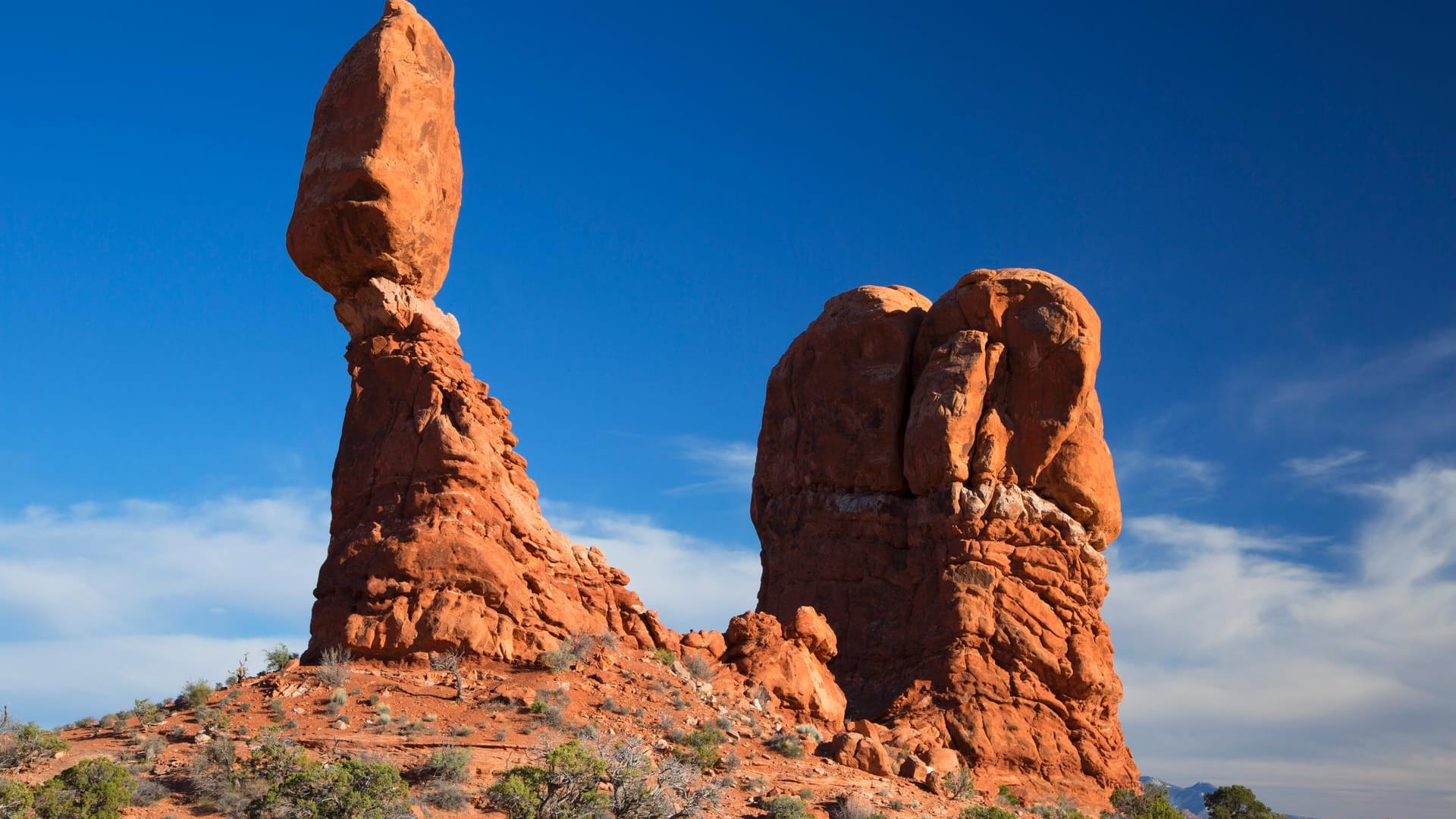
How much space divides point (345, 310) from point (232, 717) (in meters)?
9.10

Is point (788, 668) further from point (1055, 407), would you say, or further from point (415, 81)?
point (415, 81)

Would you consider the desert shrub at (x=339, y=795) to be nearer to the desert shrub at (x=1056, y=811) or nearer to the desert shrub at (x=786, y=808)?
the desert shrub at (x=786, y=808)

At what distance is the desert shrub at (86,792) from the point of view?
18.3m

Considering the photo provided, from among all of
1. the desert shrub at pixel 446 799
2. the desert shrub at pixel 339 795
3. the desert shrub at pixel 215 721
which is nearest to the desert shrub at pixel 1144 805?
the desert shrub at pixel 446 799

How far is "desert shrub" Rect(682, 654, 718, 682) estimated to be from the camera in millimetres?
26922

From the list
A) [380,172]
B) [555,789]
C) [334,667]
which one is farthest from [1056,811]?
[380,172]

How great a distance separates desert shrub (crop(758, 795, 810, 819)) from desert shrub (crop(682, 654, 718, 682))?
5.38 metres

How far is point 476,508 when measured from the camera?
26125mm

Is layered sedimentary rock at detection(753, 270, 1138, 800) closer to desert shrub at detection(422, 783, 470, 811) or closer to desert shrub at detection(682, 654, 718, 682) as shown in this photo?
desert shrub at detection(682, 654, 718, 682)

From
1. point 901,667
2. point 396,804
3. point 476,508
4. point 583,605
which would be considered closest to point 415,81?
point 476,508

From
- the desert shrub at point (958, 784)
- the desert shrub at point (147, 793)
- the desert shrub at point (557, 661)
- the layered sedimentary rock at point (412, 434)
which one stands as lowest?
the desert shrub at point (147, 793)

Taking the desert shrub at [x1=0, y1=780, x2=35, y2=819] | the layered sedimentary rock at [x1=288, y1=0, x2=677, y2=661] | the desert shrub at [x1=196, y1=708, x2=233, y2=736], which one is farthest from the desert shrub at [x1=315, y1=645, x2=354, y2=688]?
the desert shrub at [x1=0, y1=780, x2=35, y2=819]

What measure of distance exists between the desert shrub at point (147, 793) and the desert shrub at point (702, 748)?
25.6 feet

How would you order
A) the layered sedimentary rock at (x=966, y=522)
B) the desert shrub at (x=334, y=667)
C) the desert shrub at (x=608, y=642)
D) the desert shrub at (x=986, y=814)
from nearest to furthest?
the desert shrub at (x=986, y=814)
the desert shrub at (x=334, y=667)
the desert shrub at (x=608, y=642)
the layered sedimentary rock at (x=966, y=522)
